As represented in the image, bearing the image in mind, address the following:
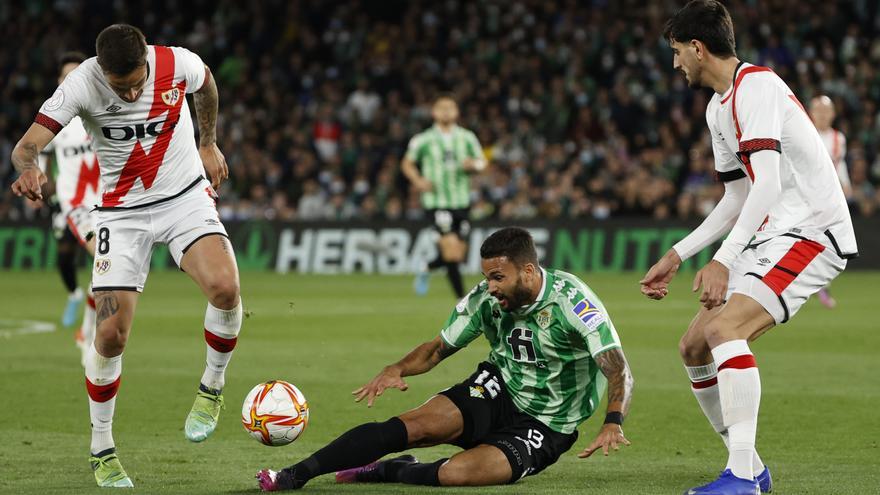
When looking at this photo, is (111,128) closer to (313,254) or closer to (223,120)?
(313,254)

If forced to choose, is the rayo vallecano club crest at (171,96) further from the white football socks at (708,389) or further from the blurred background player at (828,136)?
the blurred background player at (828,136)

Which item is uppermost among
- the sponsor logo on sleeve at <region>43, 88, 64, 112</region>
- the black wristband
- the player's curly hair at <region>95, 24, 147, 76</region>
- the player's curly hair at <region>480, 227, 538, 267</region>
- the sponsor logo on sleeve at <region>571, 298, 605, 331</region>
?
the player's curly hair at <region>95, 24, 147, 76</region>

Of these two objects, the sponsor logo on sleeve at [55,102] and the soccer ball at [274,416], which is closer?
the soccer ball at [274,416]

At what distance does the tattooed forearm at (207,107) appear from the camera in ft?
24.2

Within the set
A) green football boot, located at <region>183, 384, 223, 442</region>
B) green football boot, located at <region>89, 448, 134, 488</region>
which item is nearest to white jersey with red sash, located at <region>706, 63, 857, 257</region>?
green football boot, located at <region>183, 384, 223, 442</region>

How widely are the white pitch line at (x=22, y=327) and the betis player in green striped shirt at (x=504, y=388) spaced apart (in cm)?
795

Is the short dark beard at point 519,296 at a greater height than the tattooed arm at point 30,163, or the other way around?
the tattooed arm at point 30,163

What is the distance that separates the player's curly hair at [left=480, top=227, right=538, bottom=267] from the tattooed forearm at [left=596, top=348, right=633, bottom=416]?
0.57m

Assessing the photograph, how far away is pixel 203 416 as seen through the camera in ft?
22.7

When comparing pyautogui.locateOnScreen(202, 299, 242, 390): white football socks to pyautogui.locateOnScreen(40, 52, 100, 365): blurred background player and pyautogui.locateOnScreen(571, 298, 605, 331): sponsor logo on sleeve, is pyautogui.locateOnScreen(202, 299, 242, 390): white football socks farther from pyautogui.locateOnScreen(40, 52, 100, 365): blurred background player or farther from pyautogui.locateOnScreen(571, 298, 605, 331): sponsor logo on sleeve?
pyautogui.locateOnScreen(40, 52, 100, 365): blurred background player

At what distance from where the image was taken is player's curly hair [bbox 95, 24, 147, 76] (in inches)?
251

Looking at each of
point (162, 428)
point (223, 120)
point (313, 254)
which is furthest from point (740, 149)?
point (223, 120)

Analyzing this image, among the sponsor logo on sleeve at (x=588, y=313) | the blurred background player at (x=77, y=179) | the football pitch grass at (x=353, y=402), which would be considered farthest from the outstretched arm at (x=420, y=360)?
the blurred background player at (x=77, y=179)

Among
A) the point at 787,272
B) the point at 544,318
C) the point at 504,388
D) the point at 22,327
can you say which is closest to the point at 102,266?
the point at 504,388
